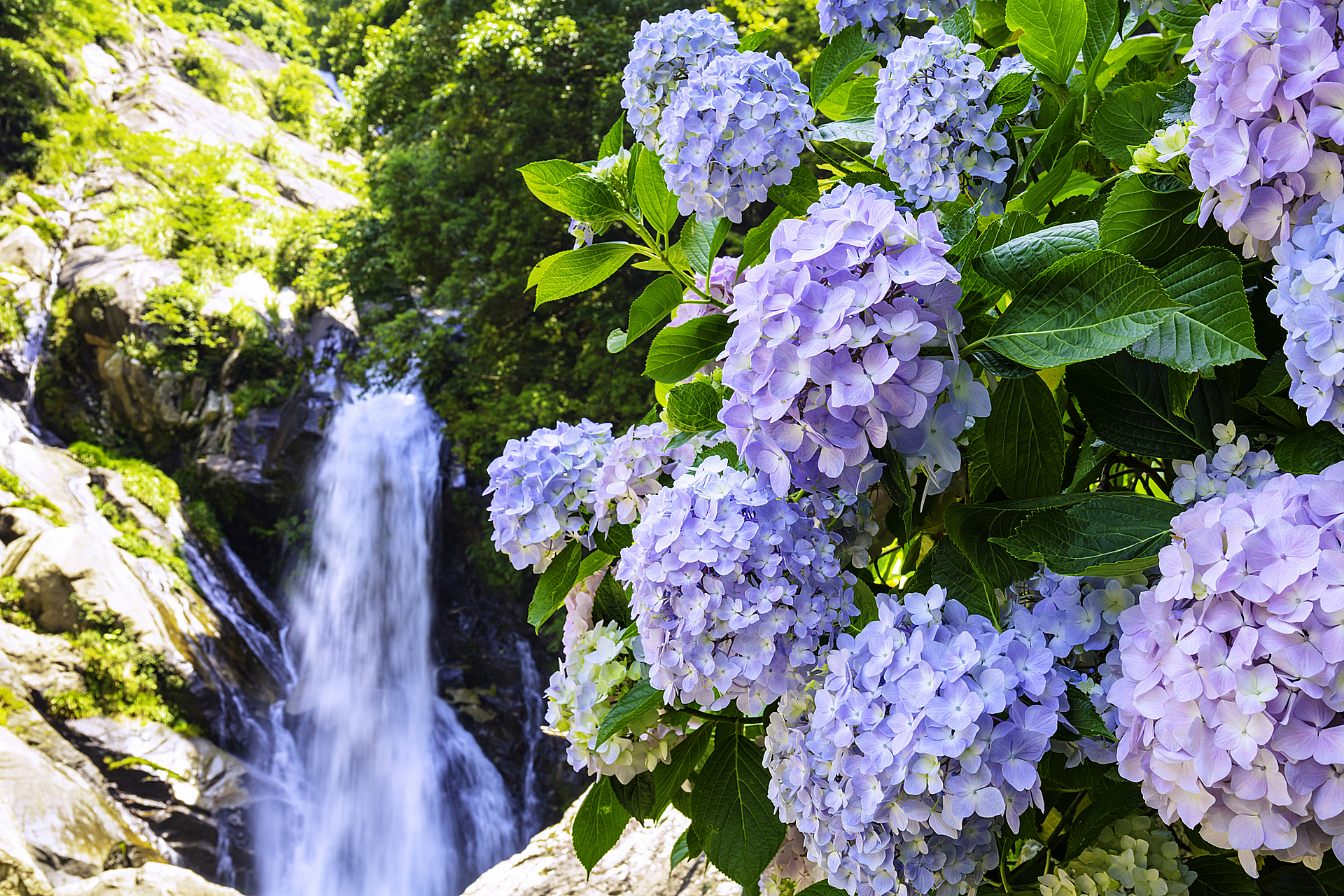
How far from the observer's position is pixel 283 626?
20.7ft

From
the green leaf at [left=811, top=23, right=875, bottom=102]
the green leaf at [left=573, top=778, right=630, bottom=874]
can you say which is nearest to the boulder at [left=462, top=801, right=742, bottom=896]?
the green leaf at [left=573, top=778, right=630, bottom=874]

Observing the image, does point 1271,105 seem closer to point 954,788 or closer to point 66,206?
point 954,788

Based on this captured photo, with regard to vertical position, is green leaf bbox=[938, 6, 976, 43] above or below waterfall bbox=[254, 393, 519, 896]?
above

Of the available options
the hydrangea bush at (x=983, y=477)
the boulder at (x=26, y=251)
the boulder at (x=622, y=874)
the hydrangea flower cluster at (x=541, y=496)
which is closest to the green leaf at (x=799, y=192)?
the hydrangea bush at (x=983, y=477)

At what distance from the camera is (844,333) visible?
1.52 feet

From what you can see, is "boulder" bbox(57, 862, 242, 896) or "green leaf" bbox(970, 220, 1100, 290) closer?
"green leaf" bbox(970, 220, 1100, 290)

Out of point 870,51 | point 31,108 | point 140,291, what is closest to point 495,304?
point 140,291

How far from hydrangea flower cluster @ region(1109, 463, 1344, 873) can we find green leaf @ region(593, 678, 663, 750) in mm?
368

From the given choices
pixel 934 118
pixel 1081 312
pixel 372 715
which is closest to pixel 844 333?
pixel 1081 312

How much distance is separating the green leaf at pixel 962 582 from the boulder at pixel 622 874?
4.65 ft

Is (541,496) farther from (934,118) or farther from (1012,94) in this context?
(1012,94)

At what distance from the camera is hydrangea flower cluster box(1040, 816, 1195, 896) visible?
0.63m

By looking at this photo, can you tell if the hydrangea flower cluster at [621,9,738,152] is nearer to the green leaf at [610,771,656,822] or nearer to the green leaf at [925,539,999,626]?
the green leaf at [925,539,999,626]

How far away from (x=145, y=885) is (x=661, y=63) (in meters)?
4.36
